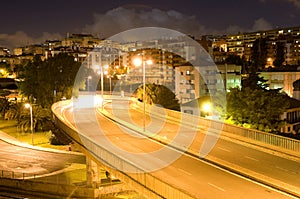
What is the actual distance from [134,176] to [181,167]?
3.80m

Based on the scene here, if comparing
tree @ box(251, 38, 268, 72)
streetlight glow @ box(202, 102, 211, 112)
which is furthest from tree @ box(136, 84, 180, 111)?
tree @ box(251, 38, 268, 72)

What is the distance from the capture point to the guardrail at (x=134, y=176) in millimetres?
14775

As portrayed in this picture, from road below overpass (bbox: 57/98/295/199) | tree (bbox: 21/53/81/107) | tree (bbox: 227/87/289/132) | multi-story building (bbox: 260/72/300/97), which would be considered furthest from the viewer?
tree (bbox: 21/53/81/107)

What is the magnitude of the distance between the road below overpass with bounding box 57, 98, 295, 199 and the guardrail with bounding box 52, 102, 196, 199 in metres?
0.66

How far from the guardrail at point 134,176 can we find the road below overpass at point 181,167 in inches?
25.8

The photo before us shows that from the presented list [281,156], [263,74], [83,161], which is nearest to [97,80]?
[263,74]

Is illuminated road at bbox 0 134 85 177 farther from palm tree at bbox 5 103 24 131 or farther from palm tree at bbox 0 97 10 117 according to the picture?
palm tree at bbox 0 97 10 117

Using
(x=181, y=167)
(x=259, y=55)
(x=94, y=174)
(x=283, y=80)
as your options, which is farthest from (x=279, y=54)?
(x=181, y=167)

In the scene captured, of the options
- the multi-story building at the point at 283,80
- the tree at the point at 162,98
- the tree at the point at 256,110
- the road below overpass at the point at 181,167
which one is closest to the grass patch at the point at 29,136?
the tree at the point at 162,98

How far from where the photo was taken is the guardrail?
14775 millimetres

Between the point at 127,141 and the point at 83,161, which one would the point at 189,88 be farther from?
the point at 127,141

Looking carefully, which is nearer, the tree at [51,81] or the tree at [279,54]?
the tree at [51,81]

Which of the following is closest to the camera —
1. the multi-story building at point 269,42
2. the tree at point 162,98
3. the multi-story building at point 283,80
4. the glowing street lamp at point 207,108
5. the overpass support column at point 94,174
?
the overpass support column at point 94,174

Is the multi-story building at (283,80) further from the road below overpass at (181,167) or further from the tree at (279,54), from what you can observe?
the road below overpass at (181,167)
